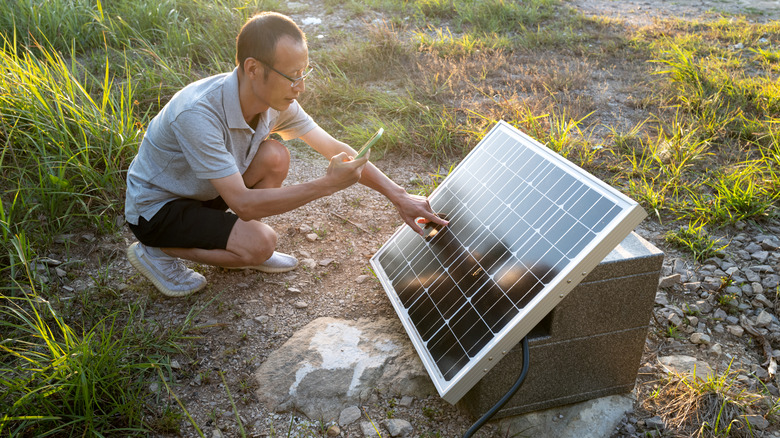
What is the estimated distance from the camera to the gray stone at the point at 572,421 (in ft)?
7.41

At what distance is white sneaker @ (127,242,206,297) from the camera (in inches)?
113

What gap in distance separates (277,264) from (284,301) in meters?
0.27

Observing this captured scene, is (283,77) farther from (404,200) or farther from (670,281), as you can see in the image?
(670,281)

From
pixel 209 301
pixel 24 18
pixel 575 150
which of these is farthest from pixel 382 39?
pixel 209 301

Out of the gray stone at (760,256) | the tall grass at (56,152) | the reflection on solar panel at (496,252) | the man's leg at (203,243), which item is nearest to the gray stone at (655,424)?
the reflection on solar panel at (496,252)

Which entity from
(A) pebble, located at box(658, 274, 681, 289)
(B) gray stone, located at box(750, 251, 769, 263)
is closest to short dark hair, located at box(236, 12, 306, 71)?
(A) pebble, located at box(658, 274, 681, 289)

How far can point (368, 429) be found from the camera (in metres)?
2.27

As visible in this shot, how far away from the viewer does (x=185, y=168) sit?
2.73m

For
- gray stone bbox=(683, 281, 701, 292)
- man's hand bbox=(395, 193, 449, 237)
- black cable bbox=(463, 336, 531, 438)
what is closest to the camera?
black cable bbox=(463, 336, 531, 438)

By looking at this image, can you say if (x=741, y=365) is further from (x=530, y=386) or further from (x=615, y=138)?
(x=615, y=138)

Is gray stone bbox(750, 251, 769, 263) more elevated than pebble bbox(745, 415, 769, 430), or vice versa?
pebble bbox(745, 415, 769, 430)

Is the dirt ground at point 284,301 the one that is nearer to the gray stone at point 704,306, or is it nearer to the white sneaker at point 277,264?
the white sneaker at point 277,264

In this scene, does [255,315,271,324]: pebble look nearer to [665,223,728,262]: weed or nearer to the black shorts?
the black shorts

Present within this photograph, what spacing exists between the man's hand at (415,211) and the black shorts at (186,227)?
86 centimetres
